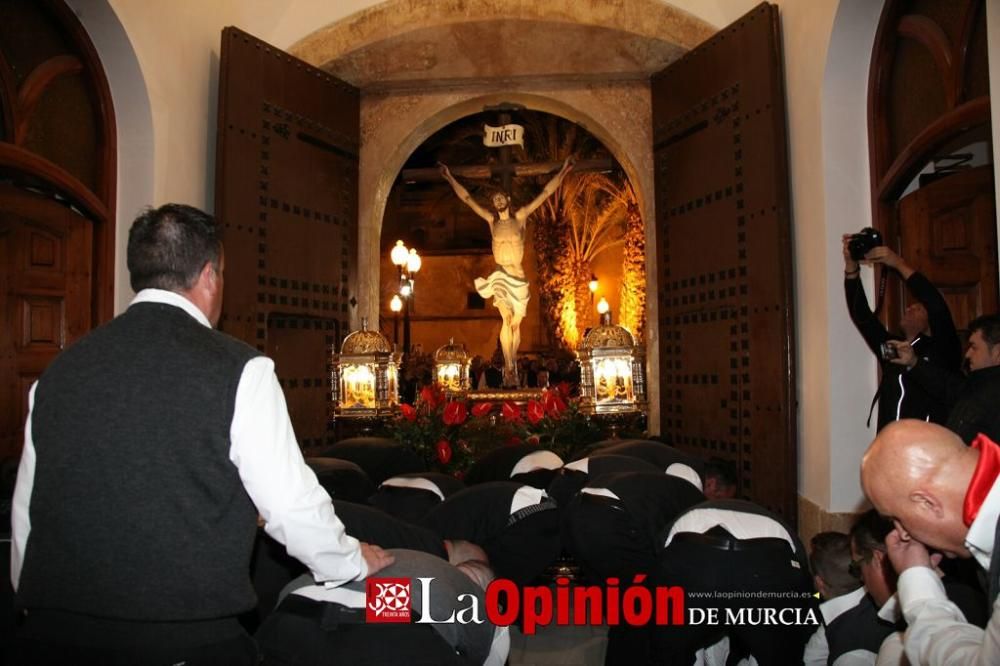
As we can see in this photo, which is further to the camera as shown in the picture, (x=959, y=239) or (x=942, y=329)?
(x=959, y=239)

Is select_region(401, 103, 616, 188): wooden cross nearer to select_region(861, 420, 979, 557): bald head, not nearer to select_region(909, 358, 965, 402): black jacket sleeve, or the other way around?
select_region(909, 358, 965, 402): black jacket sleeve

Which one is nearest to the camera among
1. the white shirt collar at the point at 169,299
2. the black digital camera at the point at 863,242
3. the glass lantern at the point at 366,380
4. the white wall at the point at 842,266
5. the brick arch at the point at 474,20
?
the white shirt collar at the point at 169,299

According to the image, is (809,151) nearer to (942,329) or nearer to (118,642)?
(942,329)

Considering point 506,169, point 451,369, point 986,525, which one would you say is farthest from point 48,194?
point 506,169

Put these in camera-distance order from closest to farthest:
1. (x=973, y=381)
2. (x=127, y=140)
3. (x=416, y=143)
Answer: (x=973, y=381) → (x=127, y=140) → (x=416, y=143)

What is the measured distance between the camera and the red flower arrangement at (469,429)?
5797mm

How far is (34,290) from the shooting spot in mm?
5234

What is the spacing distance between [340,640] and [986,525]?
156cm

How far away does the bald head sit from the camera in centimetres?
166

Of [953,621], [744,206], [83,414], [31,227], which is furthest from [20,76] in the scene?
[953,621]

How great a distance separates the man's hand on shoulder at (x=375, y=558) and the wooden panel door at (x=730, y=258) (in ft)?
14.6

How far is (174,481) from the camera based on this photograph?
1856 millimetres

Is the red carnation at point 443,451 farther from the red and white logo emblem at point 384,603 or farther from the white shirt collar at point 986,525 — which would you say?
the white shirt collar at point 986,525

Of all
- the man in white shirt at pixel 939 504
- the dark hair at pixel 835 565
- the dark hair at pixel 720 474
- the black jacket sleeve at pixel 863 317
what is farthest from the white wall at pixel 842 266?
the man in white shirt at pixel 939 504
